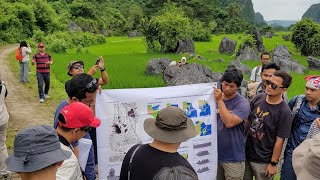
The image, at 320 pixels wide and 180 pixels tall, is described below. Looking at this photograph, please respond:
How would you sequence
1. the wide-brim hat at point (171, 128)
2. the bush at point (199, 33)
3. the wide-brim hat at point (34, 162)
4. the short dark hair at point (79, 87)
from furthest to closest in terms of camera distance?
1. the bush at point (199, 33)
2. the short dark hair at point (79, 87)
3. the wide-brim hat at point (171, 128)
4. the wide-brim hat at point (34, 162)

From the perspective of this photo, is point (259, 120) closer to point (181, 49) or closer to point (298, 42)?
point (181, 49)

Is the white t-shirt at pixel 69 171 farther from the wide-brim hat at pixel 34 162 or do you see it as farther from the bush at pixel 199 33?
the bush at pixel 199 33

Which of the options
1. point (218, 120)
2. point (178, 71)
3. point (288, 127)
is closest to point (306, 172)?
point (288, 127)

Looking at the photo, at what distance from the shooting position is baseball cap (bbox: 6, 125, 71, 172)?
5.85 feet

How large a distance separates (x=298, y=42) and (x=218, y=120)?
83.9 ft

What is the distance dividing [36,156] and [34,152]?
0.08 feet

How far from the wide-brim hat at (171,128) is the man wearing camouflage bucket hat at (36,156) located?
24.6 inches

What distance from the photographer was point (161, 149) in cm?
222

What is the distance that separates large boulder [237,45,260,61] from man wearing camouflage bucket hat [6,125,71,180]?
19293 millimetres

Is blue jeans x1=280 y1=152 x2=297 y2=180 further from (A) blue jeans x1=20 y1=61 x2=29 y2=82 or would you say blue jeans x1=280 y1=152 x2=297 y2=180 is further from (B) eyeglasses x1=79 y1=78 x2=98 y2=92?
(A) blue jeans x1=20 y1=61 x2=29 y2=82

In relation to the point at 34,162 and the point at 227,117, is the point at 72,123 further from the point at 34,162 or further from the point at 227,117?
the point at 227,117

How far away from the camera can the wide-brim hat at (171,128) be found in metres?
2.22

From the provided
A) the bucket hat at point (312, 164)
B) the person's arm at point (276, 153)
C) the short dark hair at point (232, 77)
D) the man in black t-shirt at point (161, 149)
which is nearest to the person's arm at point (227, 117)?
the short dark hair at point (232, 77)

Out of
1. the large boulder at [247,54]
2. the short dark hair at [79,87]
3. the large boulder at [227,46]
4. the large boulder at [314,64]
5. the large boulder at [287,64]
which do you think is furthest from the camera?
the large boulder at [227,46]
